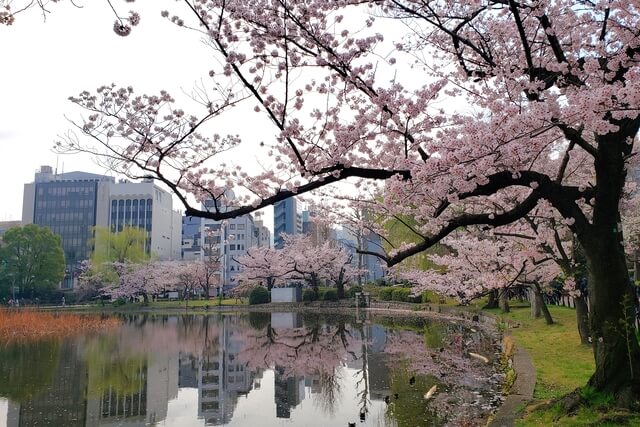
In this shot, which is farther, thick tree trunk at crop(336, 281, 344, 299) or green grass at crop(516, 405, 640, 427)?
thick tree trunk at crop(336, 281, 344, 299)

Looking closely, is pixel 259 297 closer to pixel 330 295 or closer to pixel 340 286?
pixel 330 295

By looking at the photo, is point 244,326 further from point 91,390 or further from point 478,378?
point 478,378

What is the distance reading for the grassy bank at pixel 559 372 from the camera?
5488 mm

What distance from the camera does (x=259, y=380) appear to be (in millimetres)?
12227

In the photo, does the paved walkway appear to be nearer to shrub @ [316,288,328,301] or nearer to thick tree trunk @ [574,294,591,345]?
thick tree trunk @ [574,294,591,345]

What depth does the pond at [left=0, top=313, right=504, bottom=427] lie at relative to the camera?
889 centimetres

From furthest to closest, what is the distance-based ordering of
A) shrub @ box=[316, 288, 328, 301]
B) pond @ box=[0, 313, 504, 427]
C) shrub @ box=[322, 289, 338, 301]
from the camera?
shrub @ box=[316, 288, 328, 301]
shrub @ box=[322, 289, 338, 301]
pond @ box=[0, 313, 504, 427]

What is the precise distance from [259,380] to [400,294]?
2144 centimetres

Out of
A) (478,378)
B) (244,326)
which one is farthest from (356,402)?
(244,326)

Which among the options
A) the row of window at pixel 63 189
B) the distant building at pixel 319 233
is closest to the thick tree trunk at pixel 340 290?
the distant building at pixel 319 233

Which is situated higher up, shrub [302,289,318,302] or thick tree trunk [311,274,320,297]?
thick tree trunk [311,274,320,297]

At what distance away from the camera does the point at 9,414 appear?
923cm

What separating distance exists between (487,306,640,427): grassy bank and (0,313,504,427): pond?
0.96 metres

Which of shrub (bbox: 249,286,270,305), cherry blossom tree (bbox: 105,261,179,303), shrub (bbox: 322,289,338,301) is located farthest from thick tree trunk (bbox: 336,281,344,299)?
cherry blossom tree (bbox: 105,261,179,303)
